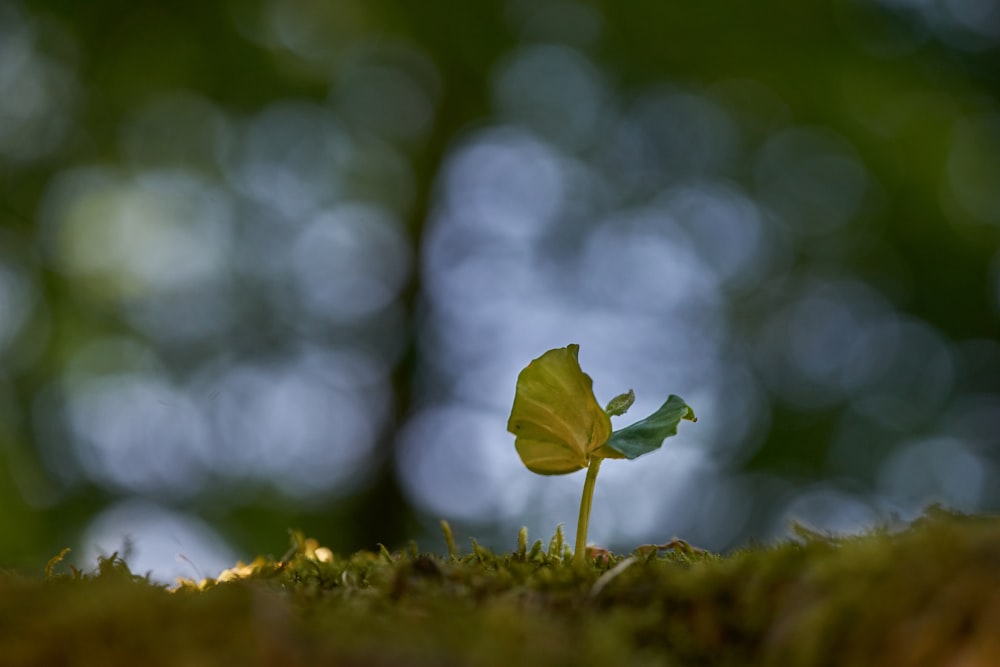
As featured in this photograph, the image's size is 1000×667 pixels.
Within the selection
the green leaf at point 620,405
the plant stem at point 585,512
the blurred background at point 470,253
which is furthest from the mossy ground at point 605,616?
the blurred background at point 470,253

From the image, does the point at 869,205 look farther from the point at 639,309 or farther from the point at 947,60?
→ the point at 639,309

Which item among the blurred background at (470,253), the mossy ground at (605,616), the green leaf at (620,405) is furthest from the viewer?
the blurred background at (470,253)

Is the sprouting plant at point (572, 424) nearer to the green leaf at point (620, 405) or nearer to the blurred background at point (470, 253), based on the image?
the green leaf at point (620, 405)

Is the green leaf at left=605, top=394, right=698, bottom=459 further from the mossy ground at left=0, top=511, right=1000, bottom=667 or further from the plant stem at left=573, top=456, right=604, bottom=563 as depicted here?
the mossy ground at left=0, top=511, right=1000, bottom=667

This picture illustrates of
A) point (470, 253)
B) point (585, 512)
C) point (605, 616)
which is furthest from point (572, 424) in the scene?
point (470, 253)

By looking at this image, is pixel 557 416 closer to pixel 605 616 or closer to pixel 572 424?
pixel 572 424

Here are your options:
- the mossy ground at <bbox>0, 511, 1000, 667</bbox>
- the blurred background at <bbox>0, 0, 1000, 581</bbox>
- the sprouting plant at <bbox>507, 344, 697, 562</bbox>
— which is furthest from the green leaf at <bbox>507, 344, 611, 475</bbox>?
the blurred background at <bbox>0, 0, 1000, 581</bbox>
